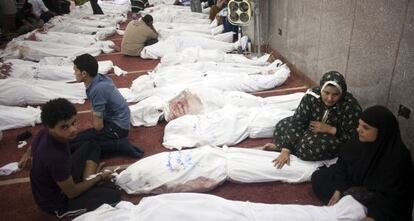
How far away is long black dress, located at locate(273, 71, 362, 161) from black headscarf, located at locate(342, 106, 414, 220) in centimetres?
38

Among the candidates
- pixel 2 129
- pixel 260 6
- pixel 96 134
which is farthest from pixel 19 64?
pixel 260 6

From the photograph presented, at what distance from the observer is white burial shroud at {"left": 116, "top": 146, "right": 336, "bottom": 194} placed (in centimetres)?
233

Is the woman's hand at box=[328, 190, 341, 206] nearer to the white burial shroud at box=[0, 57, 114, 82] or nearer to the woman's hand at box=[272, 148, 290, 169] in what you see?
the woman's hand at box=[272, 148, 290, 169]

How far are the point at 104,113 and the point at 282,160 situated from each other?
1441 millimetres

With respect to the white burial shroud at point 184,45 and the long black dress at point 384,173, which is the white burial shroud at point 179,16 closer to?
the white burial shroud at point 184,45

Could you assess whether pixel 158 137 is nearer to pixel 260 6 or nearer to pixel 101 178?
pixel 101 178

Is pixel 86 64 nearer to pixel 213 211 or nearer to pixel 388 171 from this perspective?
pixel 213 211

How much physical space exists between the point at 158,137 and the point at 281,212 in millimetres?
1598

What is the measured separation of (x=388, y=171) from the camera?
1.84 metres

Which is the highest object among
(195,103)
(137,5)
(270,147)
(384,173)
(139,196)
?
(137,5)

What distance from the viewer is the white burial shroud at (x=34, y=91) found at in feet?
12.6

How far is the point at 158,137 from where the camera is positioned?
10.4 feet

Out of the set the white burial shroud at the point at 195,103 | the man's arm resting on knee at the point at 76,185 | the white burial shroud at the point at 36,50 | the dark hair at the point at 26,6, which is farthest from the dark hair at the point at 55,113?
the dark hair at the point at 26,6

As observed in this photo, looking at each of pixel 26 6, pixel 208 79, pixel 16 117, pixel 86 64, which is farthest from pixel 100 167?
pixel 26 6
